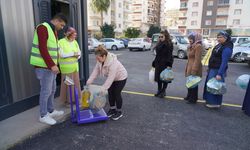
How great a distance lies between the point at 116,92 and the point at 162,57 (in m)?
1.65

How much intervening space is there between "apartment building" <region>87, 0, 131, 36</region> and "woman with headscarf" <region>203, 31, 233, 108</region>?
38.2 meters

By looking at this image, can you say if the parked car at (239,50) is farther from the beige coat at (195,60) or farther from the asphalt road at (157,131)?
the beige coat at (195,60)

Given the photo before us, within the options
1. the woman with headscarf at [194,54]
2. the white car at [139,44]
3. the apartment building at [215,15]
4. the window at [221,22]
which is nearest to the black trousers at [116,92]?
the woman with headscarf at [194,54]

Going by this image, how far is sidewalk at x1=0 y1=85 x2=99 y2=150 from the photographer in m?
2.72

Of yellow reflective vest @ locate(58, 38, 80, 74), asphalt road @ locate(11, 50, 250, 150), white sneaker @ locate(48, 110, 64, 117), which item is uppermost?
yellow reflective vest @ locate(58, 38, 80, 74)

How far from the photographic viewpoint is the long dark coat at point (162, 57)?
431 centimetres

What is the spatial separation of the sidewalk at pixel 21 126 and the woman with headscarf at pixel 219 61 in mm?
2501

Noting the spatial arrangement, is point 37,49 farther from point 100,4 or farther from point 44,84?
point 100,4

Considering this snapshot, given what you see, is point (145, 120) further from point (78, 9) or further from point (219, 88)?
point (78, 9)

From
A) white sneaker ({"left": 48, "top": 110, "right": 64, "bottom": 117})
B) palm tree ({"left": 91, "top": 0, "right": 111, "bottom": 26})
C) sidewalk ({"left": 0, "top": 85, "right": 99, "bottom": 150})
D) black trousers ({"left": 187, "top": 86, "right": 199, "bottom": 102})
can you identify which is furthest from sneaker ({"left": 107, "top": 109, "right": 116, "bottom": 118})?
palm tree ({"left": 91, "top": 0, "right": 111, "bottom": 26})

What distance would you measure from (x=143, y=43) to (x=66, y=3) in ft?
50.6

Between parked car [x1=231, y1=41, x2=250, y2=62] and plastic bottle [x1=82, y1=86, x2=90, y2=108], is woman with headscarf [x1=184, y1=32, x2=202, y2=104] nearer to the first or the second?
plastic bottle [x1=82, y1=86, x2=90, y2=108]

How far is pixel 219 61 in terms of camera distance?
12.5 ft

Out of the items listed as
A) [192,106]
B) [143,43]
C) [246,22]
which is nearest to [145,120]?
[192,106]
